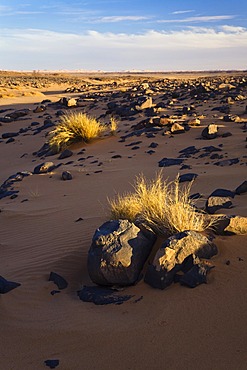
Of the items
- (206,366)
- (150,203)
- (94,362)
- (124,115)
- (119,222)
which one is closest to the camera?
(206,366)

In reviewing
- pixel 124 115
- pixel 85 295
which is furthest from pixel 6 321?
pixel 124 115

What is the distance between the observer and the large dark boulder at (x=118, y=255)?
→ 4109 mm

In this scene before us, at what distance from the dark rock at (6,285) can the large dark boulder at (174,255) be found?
1389 millimetres

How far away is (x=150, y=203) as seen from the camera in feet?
16.0

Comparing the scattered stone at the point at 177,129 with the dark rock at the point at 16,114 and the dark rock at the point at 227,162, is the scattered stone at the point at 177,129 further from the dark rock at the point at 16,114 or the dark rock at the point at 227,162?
the dark rock at the point at 16,114

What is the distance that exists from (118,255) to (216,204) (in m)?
2.08

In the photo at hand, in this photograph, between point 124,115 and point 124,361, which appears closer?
point 124,361

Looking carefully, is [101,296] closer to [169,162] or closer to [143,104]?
[169,162]

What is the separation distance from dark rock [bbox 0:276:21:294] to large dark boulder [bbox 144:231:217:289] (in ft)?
4.56

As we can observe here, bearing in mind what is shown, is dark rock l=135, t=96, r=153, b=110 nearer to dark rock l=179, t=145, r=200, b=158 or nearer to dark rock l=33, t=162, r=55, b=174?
dark rock l=179, t=145, r=200, b=158

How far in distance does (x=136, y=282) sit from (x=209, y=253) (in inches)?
30.8

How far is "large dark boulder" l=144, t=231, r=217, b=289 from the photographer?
13.1 feet

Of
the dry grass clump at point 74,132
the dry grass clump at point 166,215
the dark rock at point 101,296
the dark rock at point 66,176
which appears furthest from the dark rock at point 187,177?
the dry grass clump at point 74,132

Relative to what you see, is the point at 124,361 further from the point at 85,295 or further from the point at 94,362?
the point at 85,295
